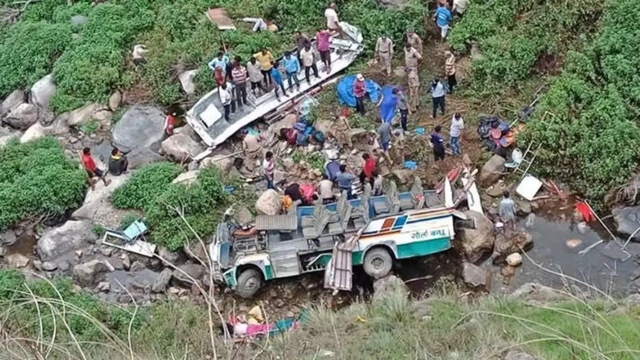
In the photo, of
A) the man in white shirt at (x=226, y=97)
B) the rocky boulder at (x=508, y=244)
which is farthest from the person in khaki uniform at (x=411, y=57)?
the rocky boulder at (x=508, y=244)

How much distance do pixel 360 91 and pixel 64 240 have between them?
611 cm

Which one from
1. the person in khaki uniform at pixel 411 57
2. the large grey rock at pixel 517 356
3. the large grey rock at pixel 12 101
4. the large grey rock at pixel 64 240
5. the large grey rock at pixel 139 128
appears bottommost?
the large grey rock at pixel 12 101

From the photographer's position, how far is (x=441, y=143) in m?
15.6

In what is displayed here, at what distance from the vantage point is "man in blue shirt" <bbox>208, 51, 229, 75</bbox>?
1750 cm

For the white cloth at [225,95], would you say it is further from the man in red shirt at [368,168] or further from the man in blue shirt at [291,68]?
the man in red shirt at [368,168]

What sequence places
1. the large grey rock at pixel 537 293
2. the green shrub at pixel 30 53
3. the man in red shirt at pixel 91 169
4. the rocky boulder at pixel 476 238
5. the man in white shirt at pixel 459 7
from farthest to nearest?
the green shrub at pixel 30 53 < the man in white shirt at pixel 459 7 < the man in red shirt at pixel 91 169 < the rocky boulder at pixel 476 238 < the large grey rock at pixel 537 293

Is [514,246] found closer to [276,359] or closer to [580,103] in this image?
[580,103]

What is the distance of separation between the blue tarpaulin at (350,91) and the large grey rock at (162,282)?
4961 mm

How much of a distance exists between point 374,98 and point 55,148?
6338 millimetres

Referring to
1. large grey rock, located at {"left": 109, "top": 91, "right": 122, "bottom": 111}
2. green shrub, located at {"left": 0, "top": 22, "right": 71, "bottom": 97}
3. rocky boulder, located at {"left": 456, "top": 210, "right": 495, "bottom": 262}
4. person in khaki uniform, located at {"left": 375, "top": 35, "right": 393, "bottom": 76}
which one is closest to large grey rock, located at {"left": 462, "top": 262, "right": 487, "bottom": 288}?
rocky boulder, located at {"left": 456, "top": 210, "right": 495, "bottom": 262}

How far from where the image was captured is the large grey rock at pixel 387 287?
1292 cm

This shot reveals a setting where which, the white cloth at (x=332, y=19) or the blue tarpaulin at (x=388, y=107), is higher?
the white cloth at (x=332, y=19)

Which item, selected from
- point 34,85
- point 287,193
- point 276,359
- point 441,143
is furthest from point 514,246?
point 34,85

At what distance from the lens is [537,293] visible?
12.8 m
